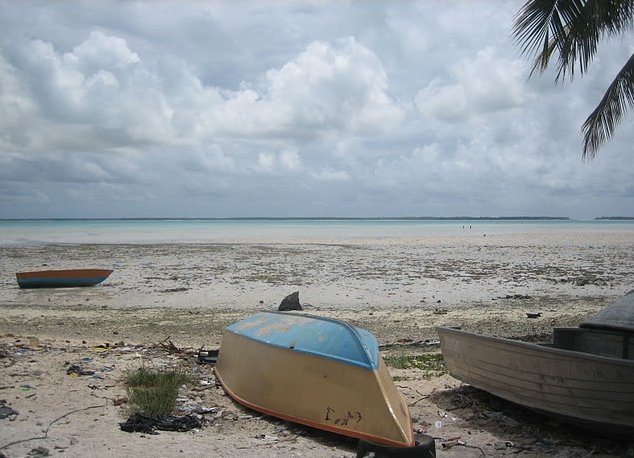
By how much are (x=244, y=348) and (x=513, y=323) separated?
670cm

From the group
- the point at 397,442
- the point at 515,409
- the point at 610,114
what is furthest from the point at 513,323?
the point at 397,442

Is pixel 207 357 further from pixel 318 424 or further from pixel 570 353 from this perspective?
pixel 570 353

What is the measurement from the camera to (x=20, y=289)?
17.7 m

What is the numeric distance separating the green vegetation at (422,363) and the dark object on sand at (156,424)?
3.32 meters

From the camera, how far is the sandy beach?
18.2 ft

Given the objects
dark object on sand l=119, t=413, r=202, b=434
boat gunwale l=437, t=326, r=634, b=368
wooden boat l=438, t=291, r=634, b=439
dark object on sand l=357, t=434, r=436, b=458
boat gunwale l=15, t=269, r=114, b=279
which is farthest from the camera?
boat gunwale l=15, t=269, r=114, b=279

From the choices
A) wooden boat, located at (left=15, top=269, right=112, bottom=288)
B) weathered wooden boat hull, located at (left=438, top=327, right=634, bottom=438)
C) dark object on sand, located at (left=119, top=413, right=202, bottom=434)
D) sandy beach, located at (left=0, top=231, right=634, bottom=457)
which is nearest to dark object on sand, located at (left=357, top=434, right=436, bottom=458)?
sandy beach, located at (left=0, top=231, right=634, bottom=457)

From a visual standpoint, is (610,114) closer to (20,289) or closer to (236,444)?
(236,444)

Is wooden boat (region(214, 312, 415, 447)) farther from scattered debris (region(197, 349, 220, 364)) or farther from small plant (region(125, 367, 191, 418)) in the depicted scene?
scattered debris (region(197, 349, 220, 364))

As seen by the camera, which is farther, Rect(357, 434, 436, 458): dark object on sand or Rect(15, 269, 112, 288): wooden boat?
Rect(15, 269, 112, 288): wooden boat

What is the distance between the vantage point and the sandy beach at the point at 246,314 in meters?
5.55

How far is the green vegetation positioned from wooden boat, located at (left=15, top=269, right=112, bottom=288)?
1205 cm

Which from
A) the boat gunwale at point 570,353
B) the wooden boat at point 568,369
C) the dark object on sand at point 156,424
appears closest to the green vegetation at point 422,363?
the wooden boat at point 568,369

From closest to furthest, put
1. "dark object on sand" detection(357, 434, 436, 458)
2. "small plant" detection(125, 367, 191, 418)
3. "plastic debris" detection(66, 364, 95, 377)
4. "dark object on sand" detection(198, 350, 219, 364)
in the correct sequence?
"dark object on sand" detection(357, 434, 436, 458), "small plant" detection(125, 367, 191, 418), "plastic debris" detection(66, 364, 95, 377), "dark object on sand" detection(198, 350, 219, 364)
